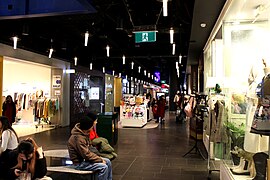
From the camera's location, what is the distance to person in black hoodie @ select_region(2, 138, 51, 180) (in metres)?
2.97

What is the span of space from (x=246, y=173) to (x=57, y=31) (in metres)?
7.62

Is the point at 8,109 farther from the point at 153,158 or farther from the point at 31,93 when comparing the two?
the point at 153,158

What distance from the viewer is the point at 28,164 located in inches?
119

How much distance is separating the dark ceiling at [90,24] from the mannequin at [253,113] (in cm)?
240

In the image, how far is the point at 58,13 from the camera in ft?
17.5

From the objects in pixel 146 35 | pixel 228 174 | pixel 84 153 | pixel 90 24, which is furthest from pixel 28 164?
pixel 90 24

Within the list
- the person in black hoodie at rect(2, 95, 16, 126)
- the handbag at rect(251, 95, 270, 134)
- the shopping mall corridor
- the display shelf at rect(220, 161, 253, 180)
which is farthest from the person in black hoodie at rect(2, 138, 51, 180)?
the person in black hoodie at rect(2, 95, 16, 126)

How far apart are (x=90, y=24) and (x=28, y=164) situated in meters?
5.88

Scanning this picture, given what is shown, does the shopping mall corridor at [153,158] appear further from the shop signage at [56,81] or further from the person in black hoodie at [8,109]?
the shop signage at [56,81]

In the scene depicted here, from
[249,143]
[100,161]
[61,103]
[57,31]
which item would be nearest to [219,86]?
[249,143]

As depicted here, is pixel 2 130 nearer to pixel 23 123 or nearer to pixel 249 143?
pixel 249 143

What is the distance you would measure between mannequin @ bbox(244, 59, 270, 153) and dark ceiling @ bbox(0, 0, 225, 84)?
240 centimetres

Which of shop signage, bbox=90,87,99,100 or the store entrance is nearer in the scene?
the store entrance

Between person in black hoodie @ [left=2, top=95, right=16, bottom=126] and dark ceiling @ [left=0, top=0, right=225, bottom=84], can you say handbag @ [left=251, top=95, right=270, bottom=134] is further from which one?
person in black hoodie @ [left=2, top=95, right=16, bottom=126]
